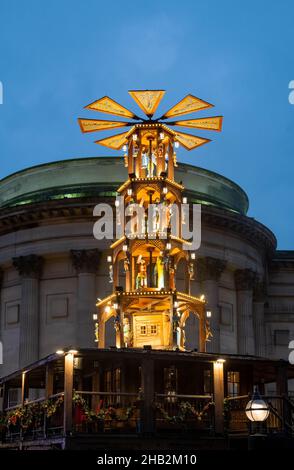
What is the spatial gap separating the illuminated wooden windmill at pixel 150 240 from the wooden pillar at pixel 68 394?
544 centimetres

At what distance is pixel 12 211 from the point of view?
58.6 meters

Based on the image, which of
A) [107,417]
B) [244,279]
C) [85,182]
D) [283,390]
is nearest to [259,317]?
[244,279]

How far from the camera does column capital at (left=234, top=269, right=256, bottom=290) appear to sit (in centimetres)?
6069

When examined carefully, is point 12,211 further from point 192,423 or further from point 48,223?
point 192,423

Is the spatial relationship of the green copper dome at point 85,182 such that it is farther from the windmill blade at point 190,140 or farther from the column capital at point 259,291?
the windmill blade at point 190,140

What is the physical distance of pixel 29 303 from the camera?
188 ft

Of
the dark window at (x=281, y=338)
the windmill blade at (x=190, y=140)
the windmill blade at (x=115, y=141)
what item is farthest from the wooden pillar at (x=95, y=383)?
the dark window at (x=281, y=338)

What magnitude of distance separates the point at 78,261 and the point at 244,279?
1148 centimetres

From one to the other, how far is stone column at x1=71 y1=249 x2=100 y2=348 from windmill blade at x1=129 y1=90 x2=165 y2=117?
775 inches

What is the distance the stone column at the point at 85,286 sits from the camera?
5566cm

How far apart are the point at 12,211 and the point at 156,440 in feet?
103

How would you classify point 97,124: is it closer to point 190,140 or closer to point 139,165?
point 139,165

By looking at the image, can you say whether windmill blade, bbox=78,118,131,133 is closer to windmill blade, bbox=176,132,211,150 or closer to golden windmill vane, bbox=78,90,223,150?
golden windmill vane, bbox=78,90,223,150

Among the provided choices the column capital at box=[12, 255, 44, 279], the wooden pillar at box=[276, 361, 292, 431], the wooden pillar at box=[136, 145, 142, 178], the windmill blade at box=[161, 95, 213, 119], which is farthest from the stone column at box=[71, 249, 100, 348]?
the wooden pillar at box=[276, 361, 292, 431]
